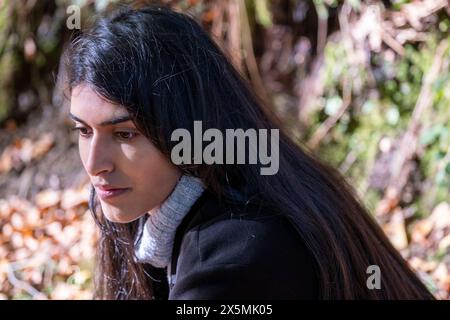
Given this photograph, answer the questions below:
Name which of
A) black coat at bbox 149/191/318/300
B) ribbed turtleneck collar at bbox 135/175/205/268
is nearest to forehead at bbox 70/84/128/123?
ribbed turtleneck collar at bbox 135/175/205/268

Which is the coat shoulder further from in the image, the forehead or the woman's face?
the forehead

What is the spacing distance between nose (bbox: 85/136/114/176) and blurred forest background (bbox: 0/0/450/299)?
1139 millimetres

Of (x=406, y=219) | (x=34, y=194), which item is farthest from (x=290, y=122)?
(x=34, y=194)

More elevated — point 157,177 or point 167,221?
point 157,177

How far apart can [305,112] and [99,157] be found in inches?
97.5

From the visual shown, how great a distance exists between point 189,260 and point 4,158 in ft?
9.76

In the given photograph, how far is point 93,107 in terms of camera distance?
2242 mm

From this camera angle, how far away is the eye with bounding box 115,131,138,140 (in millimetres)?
2230

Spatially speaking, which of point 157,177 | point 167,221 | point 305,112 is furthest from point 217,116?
point 305,112

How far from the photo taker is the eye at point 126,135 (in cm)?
223

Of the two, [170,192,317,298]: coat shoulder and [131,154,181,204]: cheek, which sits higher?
[131,154,181,204]: cheek

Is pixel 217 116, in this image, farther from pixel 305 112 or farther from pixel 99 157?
pixel 305 112

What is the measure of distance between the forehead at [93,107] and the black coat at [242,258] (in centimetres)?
40
